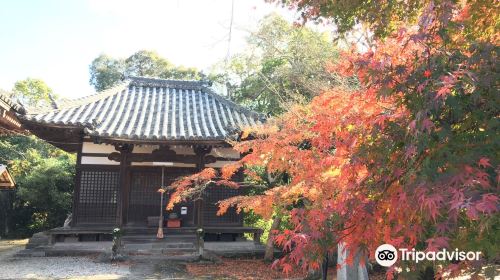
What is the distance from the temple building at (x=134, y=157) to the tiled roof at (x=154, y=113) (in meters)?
0.03

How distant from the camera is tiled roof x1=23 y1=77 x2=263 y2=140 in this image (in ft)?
36.2

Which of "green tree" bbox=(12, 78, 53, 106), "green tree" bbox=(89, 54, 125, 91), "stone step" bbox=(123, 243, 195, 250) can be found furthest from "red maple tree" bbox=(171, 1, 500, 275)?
"green tree" bbox=(89, 54, 125, 91)

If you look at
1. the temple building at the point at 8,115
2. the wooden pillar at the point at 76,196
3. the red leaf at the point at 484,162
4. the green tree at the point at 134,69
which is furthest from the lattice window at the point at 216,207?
the green tree at the point at 134,69

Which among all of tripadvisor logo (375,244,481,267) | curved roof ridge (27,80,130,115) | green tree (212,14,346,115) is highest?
green tree (212,14,346,115)

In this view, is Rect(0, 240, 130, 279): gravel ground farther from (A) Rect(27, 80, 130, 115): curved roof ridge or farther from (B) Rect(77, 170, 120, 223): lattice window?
(A) Rect(27, 80, 130, 115): curved roof ridge

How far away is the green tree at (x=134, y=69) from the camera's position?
124 ft

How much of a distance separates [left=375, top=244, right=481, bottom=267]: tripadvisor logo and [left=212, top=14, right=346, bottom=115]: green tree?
1026cm

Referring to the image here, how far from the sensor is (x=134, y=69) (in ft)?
131

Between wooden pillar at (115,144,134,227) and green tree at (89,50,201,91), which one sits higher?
green tree at (89,50,201,91)

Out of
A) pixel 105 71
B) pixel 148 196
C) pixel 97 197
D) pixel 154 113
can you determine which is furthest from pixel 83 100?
pixel 105 71

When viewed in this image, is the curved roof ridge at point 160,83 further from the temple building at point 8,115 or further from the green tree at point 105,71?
the green tree at point 105,71

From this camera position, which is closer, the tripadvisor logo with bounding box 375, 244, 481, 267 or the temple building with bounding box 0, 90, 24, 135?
the tripadvisor logo with bounding box 375, 244, 481, 267

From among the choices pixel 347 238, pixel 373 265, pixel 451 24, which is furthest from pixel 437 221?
pixel 373 265

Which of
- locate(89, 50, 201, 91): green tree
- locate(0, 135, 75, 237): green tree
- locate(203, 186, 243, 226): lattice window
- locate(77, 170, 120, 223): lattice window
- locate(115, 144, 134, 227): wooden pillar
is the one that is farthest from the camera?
locate(89, 50, 201, 91): green tree
